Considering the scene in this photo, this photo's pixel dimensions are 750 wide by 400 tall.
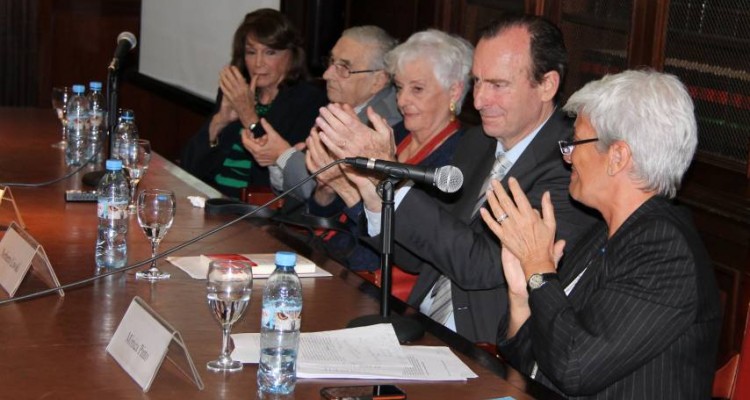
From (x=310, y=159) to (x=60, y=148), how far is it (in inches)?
58.7

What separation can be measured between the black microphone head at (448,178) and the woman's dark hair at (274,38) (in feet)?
8.26

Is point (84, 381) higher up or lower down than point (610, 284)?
lower down

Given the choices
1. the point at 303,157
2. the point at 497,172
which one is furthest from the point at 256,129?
the point at 497,172

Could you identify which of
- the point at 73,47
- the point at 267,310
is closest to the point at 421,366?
the point at 267,310

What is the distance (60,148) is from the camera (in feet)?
13.5

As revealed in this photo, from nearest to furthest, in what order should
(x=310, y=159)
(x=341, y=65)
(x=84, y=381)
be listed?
(x=84, y=381)
(x=310, y=159)
(x=341, y=65)

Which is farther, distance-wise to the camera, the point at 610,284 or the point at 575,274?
the point at 575,274

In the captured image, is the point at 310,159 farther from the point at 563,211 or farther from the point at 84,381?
the point at 84,381

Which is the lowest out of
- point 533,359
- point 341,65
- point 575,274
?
point 533,359

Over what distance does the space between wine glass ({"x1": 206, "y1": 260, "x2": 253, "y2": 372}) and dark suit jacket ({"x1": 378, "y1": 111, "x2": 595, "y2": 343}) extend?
85 centimetres

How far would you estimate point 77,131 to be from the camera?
392cm

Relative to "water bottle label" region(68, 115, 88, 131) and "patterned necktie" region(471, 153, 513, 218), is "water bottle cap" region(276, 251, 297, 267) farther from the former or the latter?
"water bottle label" region(68, 115, 88, 131)

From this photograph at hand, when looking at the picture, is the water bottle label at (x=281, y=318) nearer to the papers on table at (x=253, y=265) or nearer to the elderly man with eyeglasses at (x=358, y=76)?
the papers on table at (x=253, y=265)

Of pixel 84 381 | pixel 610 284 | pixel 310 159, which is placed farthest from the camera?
pixel 310 159
